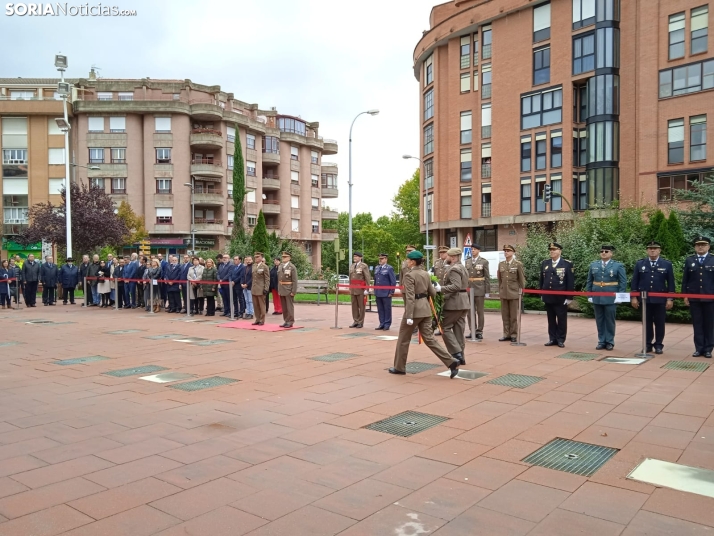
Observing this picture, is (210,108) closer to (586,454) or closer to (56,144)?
(56,144)

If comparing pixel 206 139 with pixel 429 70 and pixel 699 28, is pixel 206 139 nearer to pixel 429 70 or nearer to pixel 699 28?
pixel 429 70

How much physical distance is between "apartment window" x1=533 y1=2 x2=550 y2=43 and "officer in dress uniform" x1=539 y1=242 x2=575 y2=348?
1408 inches

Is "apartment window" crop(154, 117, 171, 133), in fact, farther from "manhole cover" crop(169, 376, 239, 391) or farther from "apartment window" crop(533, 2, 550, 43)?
"manhole cover" crop(169, 376, 239, 391)

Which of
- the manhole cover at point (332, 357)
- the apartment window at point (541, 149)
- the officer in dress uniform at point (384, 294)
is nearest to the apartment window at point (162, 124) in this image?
the apartment window at point (541, 149)

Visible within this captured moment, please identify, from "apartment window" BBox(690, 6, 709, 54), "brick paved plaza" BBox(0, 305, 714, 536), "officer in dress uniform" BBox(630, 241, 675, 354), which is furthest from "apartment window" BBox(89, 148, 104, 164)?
"officer in dress uniform" BBox(630, 241, 675, 354)

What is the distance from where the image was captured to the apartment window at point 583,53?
133ft

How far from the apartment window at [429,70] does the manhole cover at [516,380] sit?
151 feet

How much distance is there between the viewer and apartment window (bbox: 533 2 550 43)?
1683 inches

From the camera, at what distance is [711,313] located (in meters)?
10.5

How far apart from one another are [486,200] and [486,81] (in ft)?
30.5

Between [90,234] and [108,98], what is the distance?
95.7ft

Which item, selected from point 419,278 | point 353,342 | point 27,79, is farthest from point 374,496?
point 27,79

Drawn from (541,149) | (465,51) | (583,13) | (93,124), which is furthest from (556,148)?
(93,124)

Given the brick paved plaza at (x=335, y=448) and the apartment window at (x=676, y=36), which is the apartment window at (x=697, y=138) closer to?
the apartment window at (x=676, y=36)
